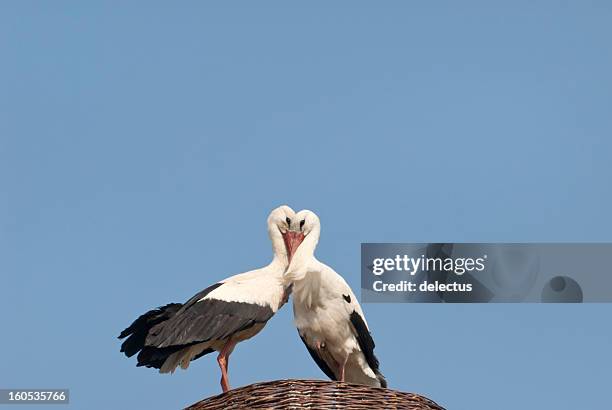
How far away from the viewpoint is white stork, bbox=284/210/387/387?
564cm

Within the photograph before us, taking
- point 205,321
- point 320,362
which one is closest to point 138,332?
point 205,321

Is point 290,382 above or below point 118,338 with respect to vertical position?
below

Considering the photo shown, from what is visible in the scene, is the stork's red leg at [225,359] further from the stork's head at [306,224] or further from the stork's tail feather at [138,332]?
the stork's head at [306,224]

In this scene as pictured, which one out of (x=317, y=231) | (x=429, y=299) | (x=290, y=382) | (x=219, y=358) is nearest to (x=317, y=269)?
(x=317, y=231)

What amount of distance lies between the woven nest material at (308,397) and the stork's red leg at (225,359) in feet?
2.58

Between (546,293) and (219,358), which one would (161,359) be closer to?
(219,358)

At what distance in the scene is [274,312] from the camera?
548cm

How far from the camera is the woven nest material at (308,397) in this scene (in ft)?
14.8

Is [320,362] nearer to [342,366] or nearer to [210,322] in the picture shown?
Answer: [342,366]

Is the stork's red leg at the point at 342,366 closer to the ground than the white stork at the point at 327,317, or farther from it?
closer to the ground

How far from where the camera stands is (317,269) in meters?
5.65

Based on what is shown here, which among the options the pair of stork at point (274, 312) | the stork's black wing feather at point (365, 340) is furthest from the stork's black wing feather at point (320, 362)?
the stork's black wing feather at point (365, 340)

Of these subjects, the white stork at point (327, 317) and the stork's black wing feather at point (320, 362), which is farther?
the stork's black wing feather at point (320, 362)

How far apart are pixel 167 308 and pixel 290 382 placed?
3.19ft
